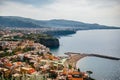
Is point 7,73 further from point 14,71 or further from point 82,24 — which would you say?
point 82,24

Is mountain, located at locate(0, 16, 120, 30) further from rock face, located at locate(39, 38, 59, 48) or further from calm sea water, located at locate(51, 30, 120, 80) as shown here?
rock face, located at locate(39, 38, 59, 48)

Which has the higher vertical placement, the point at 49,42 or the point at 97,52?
the point at 49,42

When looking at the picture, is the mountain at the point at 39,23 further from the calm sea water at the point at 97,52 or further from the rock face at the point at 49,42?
the rock face at the point at 49,42

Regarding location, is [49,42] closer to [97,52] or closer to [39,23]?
[97,52]

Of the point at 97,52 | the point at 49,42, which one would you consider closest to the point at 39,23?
the point at 49,42

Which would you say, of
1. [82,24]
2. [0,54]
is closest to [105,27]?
[82,24]

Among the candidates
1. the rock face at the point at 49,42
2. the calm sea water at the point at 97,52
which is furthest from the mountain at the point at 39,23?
the rock face at the point at 49,42

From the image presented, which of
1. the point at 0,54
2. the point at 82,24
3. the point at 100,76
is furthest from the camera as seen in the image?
the point at 82,24

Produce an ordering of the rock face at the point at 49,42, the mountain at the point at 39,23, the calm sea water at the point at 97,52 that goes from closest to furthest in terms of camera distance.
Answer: the calm sea water at the point at 97,52, the rock face at the point at 49,42, the mountain at the point at 39,23
